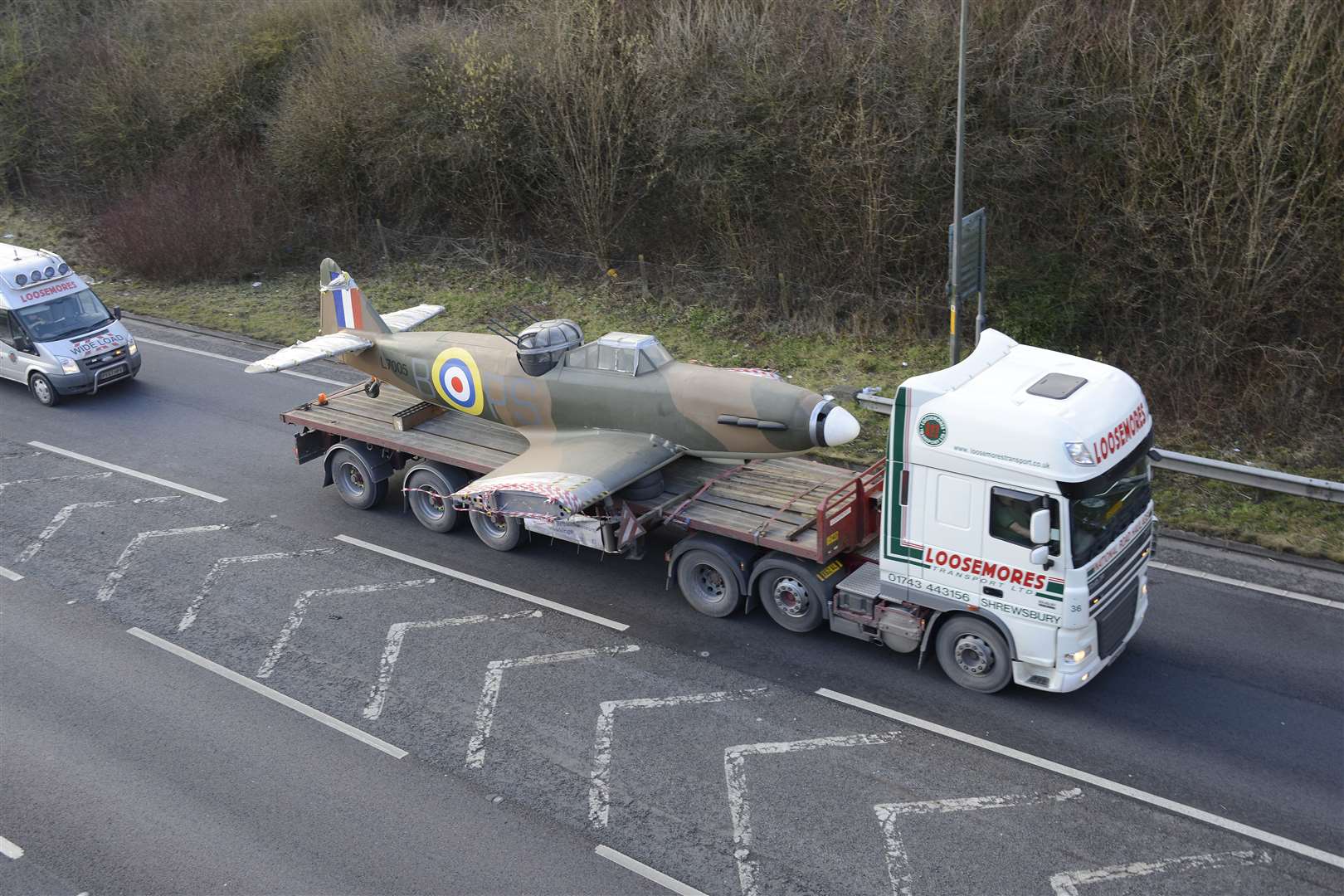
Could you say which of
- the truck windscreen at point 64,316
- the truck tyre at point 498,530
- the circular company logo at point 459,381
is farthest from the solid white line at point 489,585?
the truck windscreen at point 64,316

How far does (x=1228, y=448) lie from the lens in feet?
55.2

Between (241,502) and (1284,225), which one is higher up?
(1284,225)

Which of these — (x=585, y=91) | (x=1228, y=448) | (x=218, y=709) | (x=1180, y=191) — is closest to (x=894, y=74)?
(x=1180, y=191)

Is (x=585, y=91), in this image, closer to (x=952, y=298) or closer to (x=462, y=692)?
(x=952, y=298)

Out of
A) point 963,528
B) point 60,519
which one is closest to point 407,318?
point 60,519

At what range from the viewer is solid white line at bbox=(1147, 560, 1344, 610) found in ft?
42.3

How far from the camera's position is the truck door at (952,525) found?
34.9 feet

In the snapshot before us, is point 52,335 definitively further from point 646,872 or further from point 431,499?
point 646,872

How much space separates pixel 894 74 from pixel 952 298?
6470 mm

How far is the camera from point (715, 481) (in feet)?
44.3

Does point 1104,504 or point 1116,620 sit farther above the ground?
point 1104,504

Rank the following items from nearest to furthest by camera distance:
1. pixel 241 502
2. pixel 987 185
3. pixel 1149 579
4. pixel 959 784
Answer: pixel 959 784
pixel 1149 579
pixel 241 502
pixel 987 185

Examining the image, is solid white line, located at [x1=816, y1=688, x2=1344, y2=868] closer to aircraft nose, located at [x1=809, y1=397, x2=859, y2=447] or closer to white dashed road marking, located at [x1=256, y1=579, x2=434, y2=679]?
aircraft nose, located at [x1=809, y1=397, x2=859, y2=447]

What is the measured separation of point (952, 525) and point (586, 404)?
212 inches
